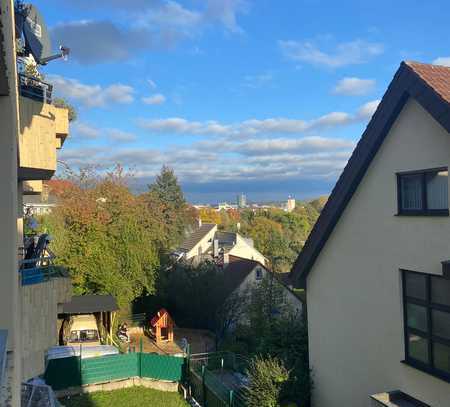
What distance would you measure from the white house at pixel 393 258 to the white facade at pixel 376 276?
22 mm

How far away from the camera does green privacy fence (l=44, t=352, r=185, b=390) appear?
54.9 feet

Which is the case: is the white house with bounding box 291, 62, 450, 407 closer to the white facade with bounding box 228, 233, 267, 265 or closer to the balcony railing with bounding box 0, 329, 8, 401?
the balcony railing with bounding box 0, 329, 8, 401

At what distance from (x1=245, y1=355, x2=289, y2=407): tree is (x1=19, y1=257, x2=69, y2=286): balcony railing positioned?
19.5 ft

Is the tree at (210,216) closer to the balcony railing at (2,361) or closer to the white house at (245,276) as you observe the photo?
the white house at (245,276)

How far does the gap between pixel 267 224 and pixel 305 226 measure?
13.1 metres

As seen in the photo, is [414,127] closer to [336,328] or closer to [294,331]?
[336,328]

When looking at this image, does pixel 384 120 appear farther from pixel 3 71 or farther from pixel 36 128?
pixel 3 71

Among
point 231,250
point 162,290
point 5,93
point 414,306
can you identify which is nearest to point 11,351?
point 5,93

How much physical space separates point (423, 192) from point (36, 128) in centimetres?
739

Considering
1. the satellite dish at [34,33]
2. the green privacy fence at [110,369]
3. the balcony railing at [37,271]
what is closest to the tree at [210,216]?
the green privacy fence at [110,369]

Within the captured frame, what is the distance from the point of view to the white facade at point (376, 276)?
26.7 ft

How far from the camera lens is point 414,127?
336 inches

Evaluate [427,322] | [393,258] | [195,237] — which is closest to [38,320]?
[393,258]

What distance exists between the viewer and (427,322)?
826cm
